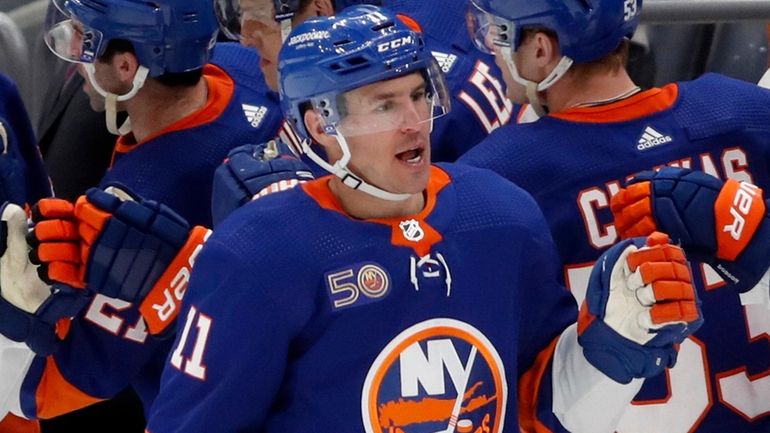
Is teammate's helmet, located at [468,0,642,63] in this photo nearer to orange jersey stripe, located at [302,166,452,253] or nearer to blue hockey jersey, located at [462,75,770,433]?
blue hockey jersey, located at [462,75,770,433]

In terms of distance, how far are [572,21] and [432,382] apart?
3.01 feet

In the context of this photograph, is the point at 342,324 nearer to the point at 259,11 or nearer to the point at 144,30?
the point at 144,30

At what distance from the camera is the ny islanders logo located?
226 centimetres

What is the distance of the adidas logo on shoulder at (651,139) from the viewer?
9.21ft

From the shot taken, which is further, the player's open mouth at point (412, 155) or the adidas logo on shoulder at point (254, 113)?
the adidas logo on shoulder at point (254, 113)

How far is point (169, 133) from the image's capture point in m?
3.15

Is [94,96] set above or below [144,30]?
below

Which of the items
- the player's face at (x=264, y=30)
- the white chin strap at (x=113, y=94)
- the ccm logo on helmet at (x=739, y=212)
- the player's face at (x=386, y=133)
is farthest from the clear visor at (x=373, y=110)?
the player's face at (x=264, y=30)

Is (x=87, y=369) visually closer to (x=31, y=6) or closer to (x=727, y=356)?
(x=727, y=356)

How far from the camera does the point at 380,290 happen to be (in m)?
2.25

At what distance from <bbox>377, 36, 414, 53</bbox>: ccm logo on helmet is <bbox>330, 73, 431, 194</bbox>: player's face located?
0.18ft

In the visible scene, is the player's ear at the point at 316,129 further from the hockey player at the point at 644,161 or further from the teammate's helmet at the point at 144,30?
the teammate's helmet at the point at 144,30

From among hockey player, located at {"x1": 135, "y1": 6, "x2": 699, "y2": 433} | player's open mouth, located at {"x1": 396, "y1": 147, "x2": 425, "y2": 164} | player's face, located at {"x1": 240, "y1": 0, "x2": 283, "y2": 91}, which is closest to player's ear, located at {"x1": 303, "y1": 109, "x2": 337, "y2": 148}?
hockey player, located at {"x1": 135, "y1": 6, "x2": 699, "y2": 433}

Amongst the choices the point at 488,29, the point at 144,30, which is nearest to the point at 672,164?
the point at 488,29
